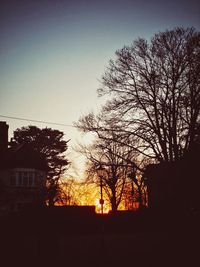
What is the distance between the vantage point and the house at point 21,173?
34875 millimetres

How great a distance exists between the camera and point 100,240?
61.6ft

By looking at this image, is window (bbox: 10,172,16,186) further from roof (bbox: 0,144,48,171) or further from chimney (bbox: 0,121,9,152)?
chimney (bbox: 0,121,9,152)

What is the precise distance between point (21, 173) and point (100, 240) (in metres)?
20.3

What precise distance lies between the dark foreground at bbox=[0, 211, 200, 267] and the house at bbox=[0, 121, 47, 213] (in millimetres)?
15375

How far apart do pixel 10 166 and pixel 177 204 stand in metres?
21.9

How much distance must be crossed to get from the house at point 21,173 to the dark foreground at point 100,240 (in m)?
15.4

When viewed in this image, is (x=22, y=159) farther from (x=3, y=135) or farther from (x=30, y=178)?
(x=3, y=135)

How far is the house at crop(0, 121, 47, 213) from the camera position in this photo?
34875 mm

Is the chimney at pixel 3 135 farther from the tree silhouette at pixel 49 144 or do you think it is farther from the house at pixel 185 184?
the house at pixel 185 184

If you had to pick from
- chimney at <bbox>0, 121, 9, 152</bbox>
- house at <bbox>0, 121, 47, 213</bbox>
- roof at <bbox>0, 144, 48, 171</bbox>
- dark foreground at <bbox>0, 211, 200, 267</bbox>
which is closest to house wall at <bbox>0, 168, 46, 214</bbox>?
house at <bbox>0, 121, 47, 213</bbox>

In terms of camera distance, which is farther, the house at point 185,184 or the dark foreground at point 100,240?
the house at point 185,184

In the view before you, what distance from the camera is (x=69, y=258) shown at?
1541 cm

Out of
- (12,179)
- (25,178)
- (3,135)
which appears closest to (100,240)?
(25,178)

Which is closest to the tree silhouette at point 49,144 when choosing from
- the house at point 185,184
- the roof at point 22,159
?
the roof at point 22,159
